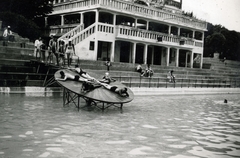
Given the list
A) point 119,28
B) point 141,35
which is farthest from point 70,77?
point 141,35

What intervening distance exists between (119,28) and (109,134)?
18.5 meters

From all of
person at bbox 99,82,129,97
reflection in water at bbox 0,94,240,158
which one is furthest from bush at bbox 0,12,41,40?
person at bbox 99,82,129,97

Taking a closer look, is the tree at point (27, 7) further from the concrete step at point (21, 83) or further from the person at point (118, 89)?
the person at point (118, 89)

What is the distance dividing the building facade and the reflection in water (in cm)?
1257

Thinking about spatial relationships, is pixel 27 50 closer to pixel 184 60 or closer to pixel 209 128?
pixel 209 128

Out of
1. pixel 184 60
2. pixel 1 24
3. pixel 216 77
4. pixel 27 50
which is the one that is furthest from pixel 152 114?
pixel 184 60

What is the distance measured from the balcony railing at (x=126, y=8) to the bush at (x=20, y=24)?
16.7ft

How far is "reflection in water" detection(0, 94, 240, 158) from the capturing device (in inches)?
227

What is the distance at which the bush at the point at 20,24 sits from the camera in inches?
787

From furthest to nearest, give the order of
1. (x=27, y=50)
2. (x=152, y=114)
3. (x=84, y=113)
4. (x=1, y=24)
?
(x=1, y=24)
(x=27, y=50)
(x=152, y=114)
(x=84, y=113)

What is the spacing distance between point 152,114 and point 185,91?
1267cm

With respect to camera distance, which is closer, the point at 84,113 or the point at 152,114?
the point at 84,113

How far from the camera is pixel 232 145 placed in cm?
696

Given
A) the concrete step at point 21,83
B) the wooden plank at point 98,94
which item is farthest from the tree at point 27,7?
the wooden plank at point 98,94
